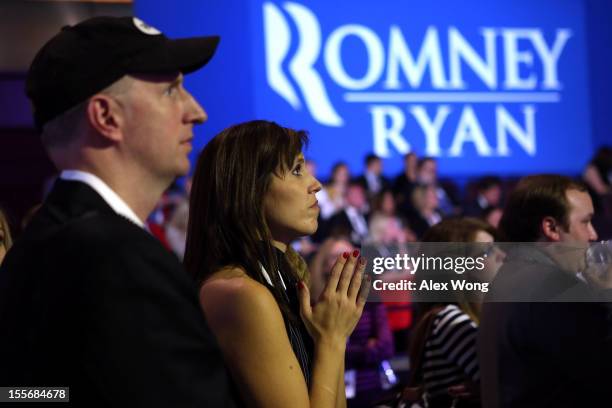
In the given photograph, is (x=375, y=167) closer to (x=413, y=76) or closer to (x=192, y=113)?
(x=413, y=76)

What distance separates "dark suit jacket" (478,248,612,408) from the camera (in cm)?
199

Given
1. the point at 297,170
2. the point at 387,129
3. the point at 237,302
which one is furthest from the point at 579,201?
the point at 387,129

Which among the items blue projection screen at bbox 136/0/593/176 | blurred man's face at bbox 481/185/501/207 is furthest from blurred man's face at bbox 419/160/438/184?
blue projection screen at bbox 136/0/593/176

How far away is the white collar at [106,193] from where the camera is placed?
4.06 ft

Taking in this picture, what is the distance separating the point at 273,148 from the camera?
1.95 m

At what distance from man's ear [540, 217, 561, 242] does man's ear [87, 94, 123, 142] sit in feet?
4.84

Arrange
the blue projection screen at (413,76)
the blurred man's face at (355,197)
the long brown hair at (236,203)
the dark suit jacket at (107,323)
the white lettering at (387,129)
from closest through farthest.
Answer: the dark suit jacket at (107,323) < the long brown hair at (236,203) < the blurred man's face at (355,197) < the blue projection screen at (413,76) < the white lettering at (387,129)

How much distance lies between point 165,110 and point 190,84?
9342 millimetres

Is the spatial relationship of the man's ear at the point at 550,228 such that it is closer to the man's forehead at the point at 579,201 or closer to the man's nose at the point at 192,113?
the man's forehead at the point at 579,201

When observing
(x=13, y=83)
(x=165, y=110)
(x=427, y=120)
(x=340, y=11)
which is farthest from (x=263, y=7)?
(x=165, y=110)

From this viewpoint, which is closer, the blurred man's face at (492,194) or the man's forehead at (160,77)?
the man's forehead at (160,77)

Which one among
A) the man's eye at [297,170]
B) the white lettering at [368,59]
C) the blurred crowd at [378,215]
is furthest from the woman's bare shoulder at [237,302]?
the white lettering at [368,59]

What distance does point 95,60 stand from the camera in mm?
1268

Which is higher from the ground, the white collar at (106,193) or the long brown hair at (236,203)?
the white collar at (106,193)
